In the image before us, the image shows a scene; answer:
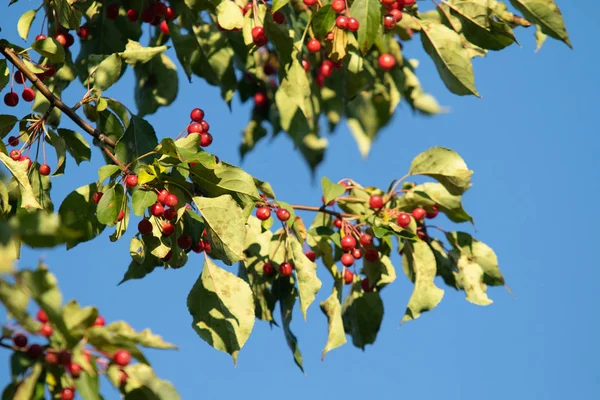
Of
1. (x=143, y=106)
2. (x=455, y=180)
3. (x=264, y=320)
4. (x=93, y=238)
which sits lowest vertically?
(x=264, y=320)

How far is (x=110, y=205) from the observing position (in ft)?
9.76

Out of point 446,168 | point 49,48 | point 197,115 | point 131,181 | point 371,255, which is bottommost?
point 371,255

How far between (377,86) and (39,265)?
9.50 feet

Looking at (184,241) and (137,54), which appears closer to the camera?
(184,241)

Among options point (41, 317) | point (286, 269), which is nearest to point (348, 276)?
point (286, 269)

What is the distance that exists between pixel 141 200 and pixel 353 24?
1164 mm

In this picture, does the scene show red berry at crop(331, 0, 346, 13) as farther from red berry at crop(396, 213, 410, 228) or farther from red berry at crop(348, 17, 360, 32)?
red berry at crop(396, 213, 410, 228)

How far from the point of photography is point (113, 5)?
13.4 feet

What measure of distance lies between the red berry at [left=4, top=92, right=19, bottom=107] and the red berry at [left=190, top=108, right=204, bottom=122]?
2.03 ft

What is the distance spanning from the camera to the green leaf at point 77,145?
3.56m

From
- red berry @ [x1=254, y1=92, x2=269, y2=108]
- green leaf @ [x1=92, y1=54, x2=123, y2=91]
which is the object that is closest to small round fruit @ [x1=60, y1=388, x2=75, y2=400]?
green leaf @ [x1=92, y1=54, x2=123, y2=91]

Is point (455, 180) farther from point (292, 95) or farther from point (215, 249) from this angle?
point (215, 249)

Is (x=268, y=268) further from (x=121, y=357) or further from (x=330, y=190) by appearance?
(x=121, y=357)

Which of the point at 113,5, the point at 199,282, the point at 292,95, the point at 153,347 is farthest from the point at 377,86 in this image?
the point at 153,347
